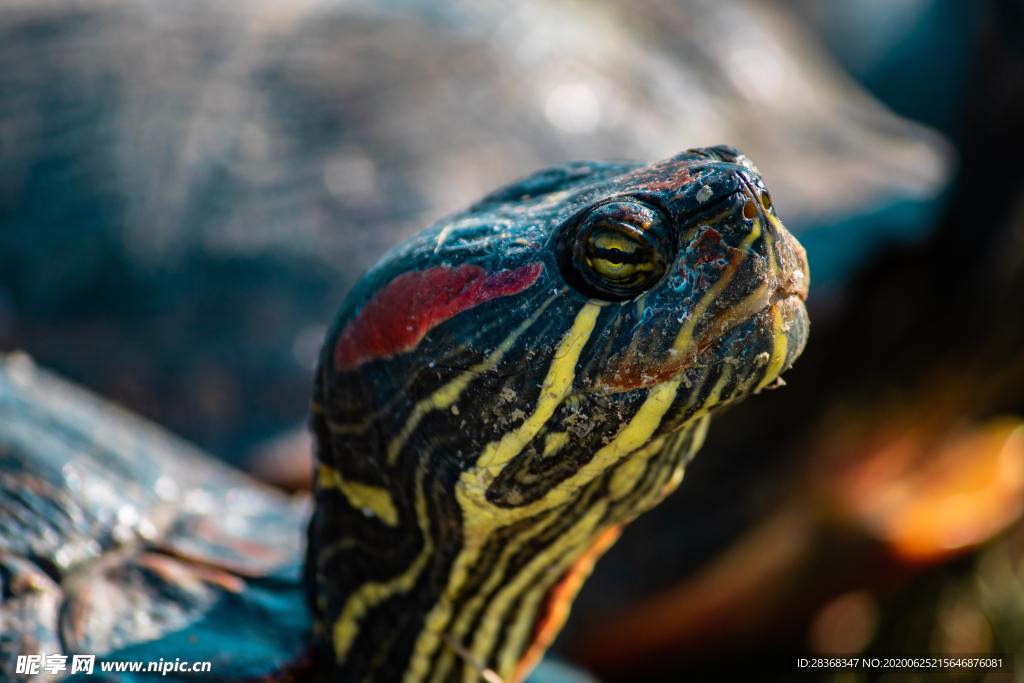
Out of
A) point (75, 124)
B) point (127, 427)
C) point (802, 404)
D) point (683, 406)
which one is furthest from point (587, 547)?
point (75, 124)

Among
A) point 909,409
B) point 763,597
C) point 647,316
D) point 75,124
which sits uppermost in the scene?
point 647,316

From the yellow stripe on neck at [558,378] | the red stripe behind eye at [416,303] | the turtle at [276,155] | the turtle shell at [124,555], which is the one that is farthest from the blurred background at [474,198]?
the yellow stripe on neck at [558,378]

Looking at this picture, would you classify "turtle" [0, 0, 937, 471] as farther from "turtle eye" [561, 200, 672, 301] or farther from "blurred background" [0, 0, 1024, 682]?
"turtle eye" [561, 200, 672, 301]

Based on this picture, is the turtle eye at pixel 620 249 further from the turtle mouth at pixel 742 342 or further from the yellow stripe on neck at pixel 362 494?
the yellow stripe on neck at pixel 362 494

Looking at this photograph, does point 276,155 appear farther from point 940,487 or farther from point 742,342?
point 742,342

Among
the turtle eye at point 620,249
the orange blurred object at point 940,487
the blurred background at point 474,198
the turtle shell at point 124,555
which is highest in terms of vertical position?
the turtle eye at point 620,249

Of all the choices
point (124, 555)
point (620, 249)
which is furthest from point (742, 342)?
point (124, 555)

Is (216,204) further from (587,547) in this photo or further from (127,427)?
(587,547)

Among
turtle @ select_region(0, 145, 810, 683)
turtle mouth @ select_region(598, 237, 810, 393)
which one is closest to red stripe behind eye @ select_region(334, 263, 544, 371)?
turtle @ select_region(0, 145, 810, 683)
